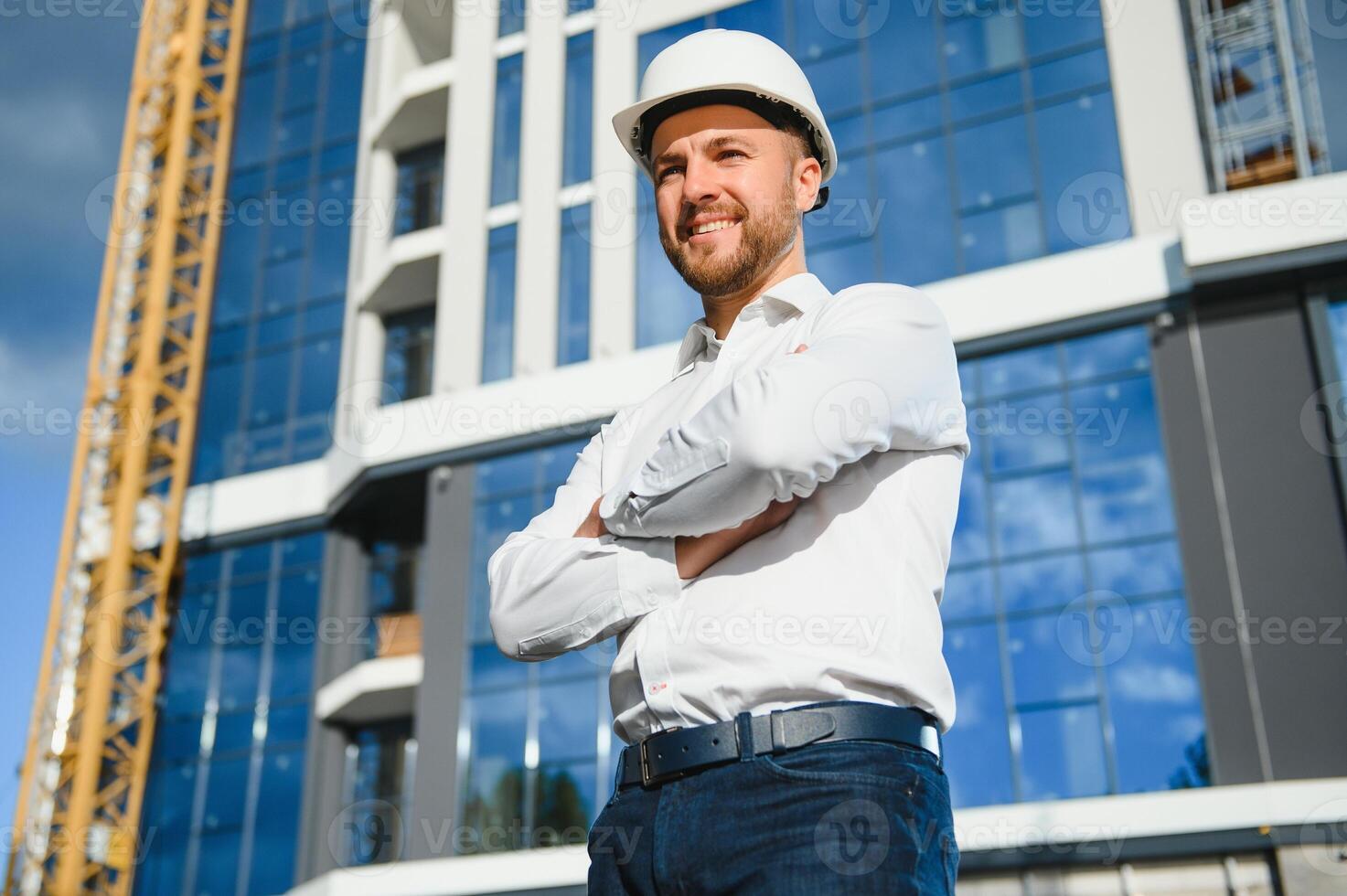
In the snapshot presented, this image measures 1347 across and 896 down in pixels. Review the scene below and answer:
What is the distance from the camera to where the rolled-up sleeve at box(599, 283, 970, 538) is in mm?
2355

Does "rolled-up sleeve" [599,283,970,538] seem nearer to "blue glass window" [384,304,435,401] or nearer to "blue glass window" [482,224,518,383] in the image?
"blue glass window" [482,224,518,383]

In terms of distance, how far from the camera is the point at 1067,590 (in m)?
17.9

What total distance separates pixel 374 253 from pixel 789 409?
2534cm

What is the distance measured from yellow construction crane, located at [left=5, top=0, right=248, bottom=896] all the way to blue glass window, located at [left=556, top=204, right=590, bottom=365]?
35.5ft

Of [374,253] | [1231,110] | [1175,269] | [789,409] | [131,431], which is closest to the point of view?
[789,409]

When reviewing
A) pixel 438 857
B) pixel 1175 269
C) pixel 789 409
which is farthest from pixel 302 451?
pixel 789 409

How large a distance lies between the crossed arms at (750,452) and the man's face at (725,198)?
0.25 metres

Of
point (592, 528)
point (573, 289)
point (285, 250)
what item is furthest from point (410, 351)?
point (592, 528)

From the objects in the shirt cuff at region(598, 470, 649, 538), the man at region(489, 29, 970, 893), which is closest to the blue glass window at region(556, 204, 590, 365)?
the man at region(489, 29, 970, 893)

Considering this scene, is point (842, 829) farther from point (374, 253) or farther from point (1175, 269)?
point (374, 253)

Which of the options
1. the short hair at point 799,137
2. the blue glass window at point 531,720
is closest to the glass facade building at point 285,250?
the blue glass window at point 531,720

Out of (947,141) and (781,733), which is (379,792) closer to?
(947,141)

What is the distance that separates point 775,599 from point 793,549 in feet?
0.35

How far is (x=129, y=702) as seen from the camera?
29.2m
